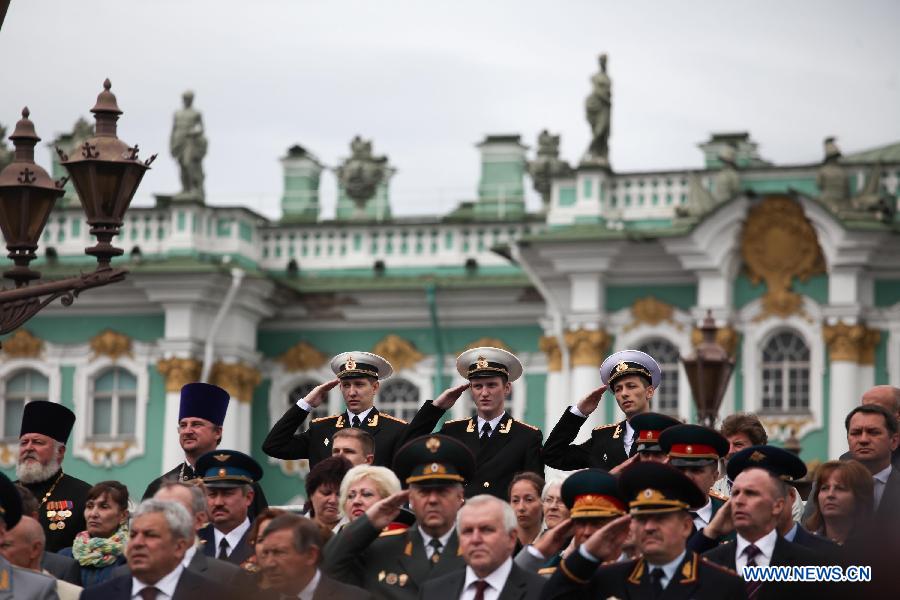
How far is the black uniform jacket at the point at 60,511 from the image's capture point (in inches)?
545

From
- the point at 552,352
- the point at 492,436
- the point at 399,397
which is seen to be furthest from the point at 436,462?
the point at 399,397

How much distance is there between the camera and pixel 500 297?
3494 cm

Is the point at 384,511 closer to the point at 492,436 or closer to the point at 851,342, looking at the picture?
the point at 492,436

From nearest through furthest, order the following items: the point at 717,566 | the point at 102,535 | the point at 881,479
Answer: the point at 717,566 < the point at 881,479 < the point at 102,535

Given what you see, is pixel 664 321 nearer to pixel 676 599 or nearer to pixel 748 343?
pixel 748 343

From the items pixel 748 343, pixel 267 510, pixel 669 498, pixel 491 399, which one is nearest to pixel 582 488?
pixel 669 498

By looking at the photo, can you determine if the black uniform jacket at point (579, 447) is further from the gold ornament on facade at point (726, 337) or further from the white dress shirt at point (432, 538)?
the gold ornament on facade at point (726, 337)

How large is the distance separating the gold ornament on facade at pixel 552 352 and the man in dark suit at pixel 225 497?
21189 mm

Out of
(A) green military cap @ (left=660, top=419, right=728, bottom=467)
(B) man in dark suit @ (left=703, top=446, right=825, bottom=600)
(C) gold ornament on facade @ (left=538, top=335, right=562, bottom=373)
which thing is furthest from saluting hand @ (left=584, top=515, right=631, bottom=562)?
(C) gold ornament on facade @ (left=538, top=335, right=562, bottom=373)

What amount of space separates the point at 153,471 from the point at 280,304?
3.18 m

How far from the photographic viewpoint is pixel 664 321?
33.5m

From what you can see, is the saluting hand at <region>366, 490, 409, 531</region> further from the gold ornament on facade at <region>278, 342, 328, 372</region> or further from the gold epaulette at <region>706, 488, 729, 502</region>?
the gold ornament on facade at <region>278, 342, 328, 372</region>

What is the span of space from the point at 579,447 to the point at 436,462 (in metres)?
2.47

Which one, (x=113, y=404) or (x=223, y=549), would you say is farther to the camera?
(x=113, y=404)
